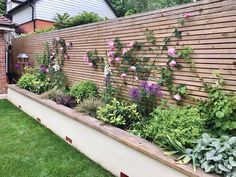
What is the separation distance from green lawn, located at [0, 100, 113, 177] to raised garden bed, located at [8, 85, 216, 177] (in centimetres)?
15

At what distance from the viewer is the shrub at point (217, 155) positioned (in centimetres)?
237

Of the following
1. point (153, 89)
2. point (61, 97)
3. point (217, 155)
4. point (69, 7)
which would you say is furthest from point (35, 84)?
point (69, 7)

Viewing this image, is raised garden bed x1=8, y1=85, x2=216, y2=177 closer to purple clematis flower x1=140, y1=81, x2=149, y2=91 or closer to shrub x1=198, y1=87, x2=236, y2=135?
shrub x1=198, y1=87, x2=236, y2=135

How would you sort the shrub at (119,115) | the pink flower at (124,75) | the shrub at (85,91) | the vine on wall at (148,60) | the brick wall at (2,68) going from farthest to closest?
the brick wall at (2,68) < the shrub at (85,91) < the pink flower at (124,75) < the shrub at (119,115) < the vine on wall at (148,60)

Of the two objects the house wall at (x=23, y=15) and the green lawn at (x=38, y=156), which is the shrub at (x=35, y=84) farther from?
the house wall at (x=23, y=15)

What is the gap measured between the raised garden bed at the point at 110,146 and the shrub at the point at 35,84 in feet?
4.58

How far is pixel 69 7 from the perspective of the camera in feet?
60.0

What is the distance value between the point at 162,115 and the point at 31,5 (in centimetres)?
1540

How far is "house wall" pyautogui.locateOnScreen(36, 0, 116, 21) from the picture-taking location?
55.2 ft

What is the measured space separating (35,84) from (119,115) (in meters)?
4.10

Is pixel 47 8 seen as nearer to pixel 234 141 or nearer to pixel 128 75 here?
pixel 128 75

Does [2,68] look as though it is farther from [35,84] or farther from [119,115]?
[119,115]

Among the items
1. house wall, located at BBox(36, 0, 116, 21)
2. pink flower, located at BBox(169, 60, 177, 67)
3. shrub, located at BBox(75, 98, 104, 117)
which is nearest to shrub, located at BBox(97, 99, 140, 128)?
shrub, located at BBox(75, 98, 104, 117)

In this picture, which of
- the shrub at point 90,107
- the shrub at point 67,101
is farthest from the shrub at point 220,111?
the shrub at point 67,101
